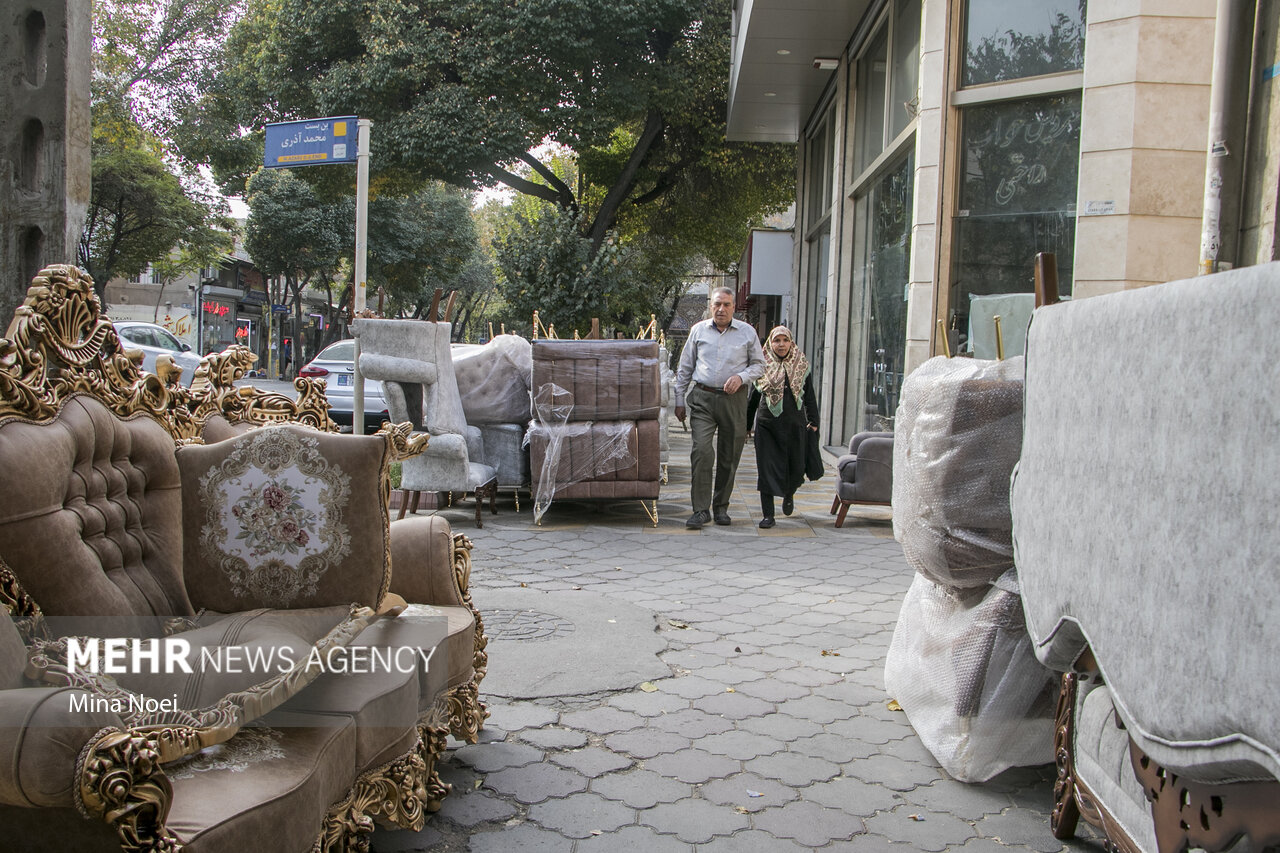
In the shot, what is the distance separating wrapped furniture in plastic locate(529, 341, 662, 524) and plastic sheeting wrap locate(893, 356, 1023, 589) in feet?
15.6

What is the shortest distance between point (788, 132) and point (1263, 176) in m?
14.8

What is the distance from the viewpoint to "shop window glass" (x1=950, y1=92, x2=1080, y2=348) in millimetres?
7234

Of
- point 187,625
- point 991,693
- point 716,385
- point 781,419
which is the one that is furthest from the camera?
point 781,419

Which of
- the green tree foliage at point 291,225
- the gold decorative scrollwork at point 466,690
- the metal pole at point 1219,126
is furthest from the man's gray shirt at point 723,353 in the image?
the green tree foliage at point 291,225

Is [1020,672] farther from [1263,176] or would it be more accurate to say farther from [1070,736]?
[1263,176]

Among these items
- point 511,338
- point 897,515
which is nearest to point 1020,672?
point 897,515

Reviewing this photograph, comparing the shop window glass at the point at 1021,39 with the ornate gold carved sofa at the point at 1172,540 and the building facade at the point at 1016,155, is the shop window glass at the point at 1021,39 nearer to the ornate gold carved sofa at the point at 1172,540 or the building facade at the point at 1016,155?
the building facade at the point at 1016,155

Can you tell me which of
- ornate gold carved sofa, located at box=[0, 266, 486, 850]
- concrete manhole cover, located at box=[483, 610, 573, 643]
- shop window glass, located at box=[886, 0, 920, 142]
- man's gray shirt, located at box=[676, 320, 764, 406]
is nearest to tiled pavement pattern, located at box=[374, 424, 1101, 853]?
concrete manhole cover, located at box=[483, 610, 573, 643]

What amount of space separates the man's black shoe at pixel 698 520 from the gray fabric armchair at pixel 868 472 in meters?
1.15

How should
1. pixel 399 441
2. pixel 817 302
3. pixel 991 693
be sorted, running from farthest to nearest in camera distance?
pixel 817 302
pixel 991 693
pixel 399 441

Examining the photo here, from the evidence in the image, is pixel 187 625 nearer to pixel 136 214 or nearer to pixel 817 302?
Result: pixel 817 302

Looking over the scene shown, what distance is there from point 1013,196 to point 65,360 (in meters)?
7.10

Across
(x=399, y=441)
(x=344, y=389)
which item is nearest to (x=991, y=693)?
(x=399, y=441)

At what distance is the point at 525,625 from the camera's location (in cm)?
498
